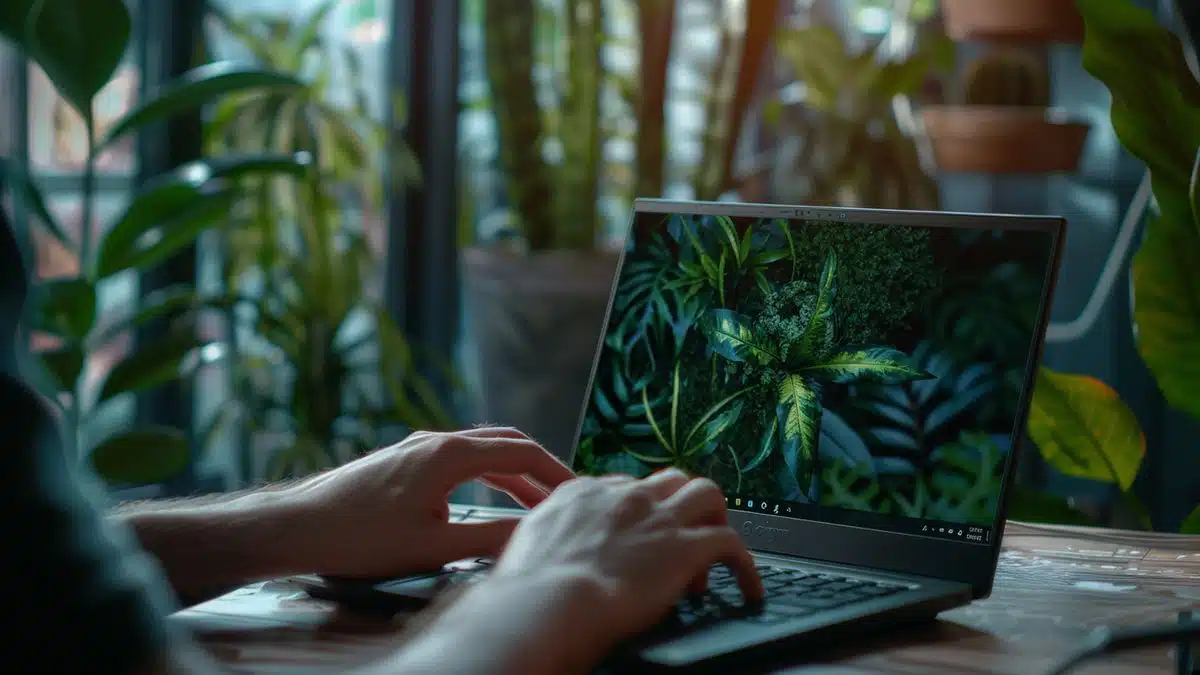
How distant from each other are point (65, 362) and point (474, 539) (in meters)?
1.02

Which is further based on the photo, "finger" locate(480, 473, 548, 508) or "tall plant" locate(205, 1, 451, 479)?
"tall plant" locate(205, 1, 451, 479)

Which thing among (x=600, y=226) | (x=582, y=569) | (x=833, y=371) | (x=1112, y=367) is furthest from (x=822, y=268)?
(x=1112, y=367)

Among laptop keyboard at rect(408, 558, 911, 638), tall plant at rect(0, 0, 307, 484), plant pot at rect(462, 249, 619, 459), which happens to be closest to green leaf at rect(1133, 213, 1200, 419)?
laptop keyboard at rect(408, 558, 911, 638)

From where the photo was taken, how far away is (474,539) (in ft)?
2.82

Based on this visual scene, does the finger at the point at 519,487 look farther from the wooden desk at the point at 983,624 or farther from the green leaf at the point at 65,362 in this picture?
the green leaf at the point at 65,362

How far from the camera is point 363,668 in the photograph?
0.58m

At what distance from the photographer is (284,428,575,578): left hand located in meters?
0.82

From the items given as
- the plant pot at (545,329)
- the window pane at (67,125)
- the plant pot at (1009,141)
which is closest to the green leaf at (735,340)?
the window pane at (67,125)

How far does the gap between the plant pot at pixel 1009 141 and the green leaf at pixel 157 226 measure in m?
1.49

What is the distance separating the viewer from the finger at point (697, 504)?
752 millimetres

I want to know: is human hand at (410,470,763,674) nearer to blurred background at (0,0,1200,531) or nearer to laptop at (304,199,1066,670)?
laptop at (304,199,1066,670)

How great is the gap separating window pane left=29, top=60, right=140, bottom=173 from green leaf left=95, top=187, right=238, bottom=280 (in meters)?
0.54

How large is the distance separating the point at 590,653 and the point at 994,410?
0.33 metres

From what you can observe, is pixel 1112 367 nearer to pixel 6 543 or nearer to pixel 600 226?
pixel 600 226
